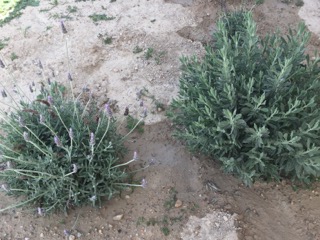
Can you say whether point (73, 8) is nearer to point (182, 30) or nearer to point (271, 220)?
point (182, 30)

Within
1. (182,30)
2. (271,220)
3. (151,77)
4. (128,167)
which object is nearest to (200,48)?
(182,30)

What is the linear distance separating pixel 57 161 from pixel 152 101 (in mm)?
1560

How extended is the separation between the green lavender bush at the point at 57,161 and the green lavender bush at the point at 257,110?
2.50 feet

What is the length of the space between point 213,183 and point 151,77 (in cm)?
172

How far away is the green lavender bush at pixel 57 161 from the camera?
3037mm

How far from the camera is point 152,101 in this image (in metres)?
4.32

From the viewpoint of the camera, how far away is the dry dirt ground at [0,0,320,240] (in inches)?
127

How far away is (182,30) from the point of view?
17.7ft

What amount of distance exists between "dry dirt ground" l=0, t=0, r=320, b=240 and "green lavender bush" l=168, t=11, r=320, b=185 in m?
0.32

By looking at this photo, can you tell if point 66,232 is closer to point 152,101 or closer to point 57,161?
point 57,161

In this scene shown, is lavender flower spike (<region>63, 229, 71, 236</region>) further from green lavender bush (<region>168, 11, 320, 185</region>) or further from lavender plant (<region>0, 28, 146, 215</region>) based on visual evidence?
green lavender bush (<region>168, 11, 320, 185</region>)

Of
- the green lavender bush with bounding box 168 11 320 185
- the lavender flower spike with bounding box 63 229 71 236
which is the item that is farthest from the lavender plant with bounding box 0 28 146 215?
the green lavender bush with bounding box 168 11 320 185

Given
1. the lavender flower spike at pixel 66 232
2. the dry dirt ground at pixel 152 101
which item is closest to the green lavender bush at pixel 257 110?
the dry dirt ground at pixel 152 101

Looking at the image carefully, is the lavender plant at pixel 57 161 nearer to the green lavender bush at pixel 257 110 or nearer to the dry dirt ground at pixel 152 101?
the dry dirt ground at pixel 152 101
